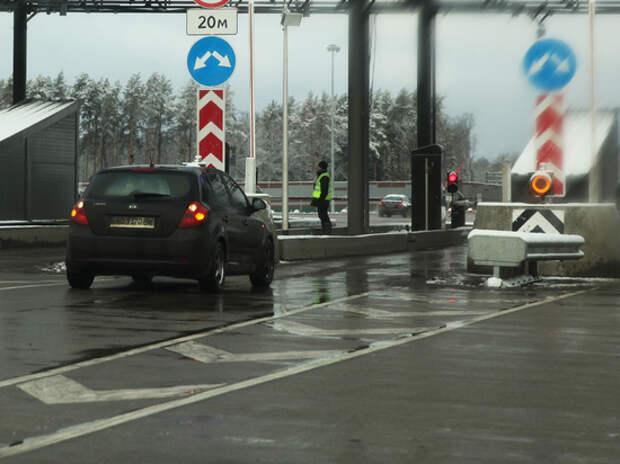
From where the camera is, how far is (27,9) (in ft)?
115

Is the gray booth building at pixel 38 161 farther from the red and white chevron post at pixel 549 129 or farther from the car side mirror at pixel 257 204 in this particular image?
the red and white chevron post at pixel 549 129

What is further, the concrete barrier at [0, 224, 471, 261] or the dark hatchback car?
the concrete barrier at [0, 224, 471, 261]

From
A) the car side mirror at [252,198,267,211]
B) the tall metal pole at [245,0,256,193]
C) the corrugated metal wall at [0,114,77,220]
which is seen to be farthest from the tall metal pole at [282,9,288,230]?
the car side mirror at [252,198,267,211]

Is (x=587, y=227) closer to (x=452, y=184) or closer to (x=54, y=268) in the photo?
(x=54, y=268)

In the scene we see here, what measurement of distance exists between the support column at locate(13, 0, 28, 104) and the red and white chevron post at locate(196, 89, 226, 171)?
16.3m

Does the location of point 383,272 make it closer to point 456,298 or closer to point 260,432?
point 456,298

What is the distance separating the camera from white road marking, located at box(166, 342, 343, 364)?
30.2ft

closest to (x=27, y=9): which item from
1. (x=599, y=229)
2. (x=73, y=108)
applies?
(x=73, y=108)

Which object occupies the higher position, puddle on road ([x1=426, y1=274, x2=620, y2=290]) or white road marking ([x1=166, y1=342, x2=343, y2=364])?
puddle on road ([x1=426, y1=274, x2=620, y2=290])

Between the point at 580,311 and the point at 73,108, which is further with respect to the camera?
the point at 73,108

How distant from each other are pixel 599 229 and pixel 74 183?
16.8m

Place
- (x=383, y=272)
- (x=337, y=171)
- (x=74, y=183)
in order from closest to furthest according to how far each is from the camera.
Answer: (x=383, y=272) → (x=74, y=183) → (x=337, y=171)

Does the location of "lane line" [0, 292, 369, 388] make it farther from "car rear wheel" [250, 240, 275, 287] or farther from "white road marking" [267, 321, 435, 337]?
"car rear wheel" [250, 240, 275, 287]

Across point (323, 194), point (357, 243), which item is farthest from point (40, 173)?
point (357, 243)
